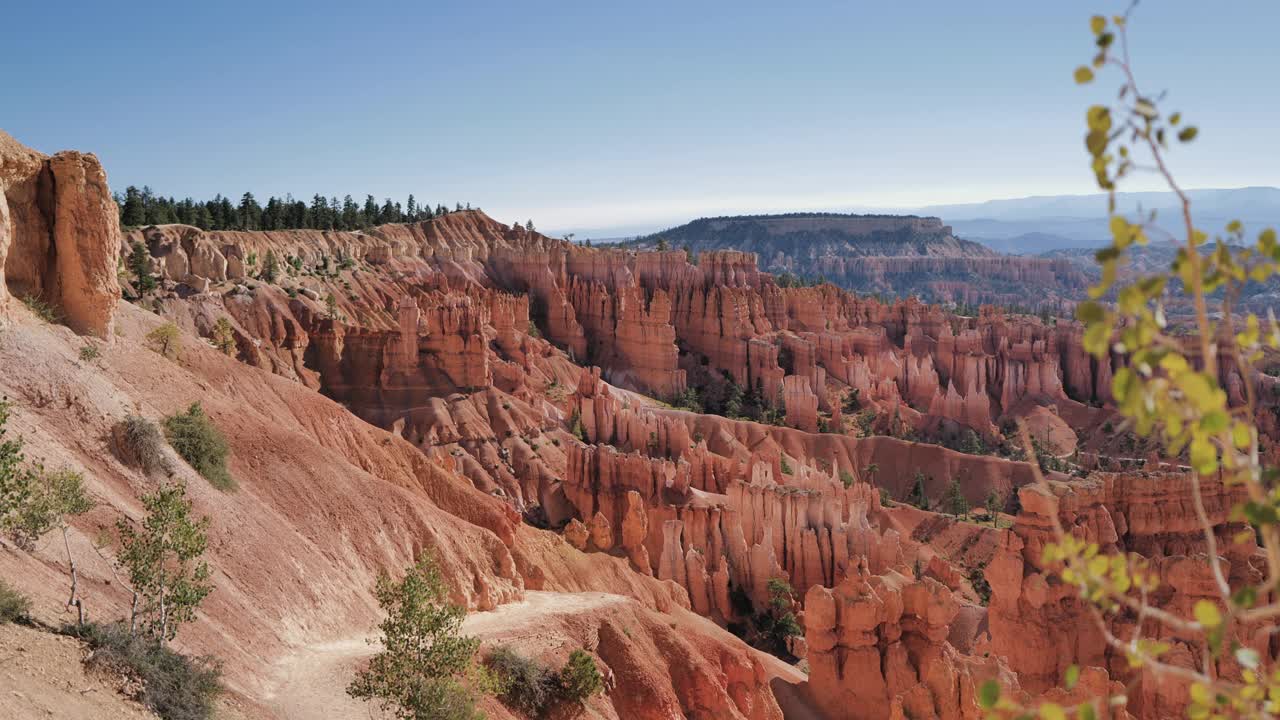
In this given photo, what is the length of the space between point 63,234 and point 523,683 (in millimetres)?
16680

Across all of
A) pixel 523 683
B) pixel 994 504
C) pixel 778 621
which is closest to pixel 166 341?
pixel 523 683

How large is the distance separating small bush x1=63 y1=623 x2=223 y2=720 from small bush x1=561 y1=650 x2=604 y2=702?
9.30 metres

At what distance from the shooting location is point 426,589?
1797 cm

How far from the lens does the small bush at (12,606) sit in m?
14.7

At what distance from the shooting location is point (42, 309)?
84.7ft

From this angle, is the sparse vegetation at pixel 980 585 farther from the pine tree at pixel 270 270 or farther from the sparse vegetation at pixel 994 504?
the pine tree at pixel 270 270

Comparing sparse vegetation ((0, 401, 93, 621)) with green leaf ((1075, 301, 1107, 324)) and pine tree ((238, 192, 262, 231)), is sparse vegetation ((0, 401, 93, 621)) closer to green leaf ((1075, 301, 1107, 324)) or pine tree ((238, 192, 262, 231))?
green leaf ((1075, 301, 1107, 324))

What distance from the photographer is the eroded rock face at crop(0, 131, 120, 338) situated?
25.9 meters

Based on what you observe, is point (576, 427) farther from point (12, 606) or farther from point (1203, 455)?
point (1203, 455)

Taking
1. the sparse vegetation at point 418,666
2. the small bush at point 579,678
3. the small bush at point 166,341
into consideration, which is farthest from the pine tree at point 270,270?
the sparse vegetation at point 418,666

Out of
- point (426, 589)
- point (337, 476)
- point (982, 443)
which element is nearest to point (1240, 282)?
point (426, 589)

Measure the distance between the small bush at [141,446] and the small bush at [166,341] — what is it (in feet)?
26.7

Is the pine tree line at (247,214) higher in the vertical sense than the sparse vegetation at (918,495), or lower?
higher

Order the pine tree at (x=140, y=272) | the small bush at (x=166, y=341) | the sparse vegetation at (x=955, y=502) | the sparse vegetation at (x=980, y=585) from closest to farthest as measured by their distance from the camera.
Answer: the small bush at (x=166, y=341)
the sparse vegetation at (x=980, y=585)
the pine tree at (x=140, y=272)
the sparse vegetation at (x=955, y=502)
